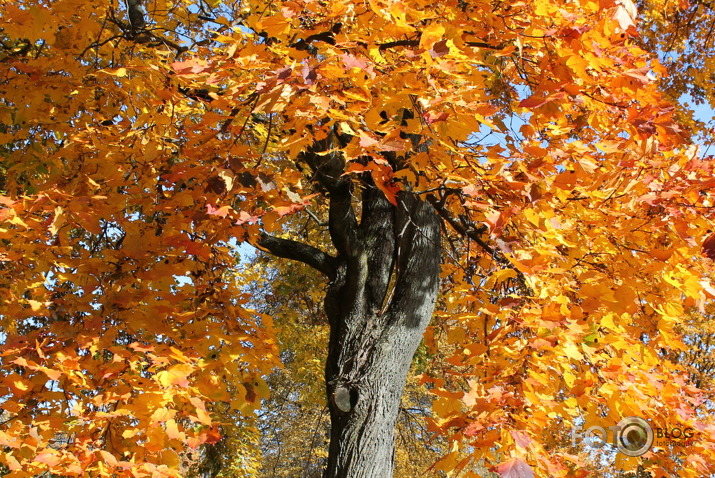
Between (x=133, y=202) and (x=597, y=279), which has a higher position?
(x=133, y=202)

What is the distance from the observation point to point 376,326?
3449 mm

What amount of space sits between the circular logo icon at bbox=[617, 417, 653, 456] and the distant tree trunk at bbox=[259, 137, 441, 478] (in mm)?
1264

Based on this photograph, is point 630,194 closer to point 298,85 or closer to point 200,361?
point 298,85

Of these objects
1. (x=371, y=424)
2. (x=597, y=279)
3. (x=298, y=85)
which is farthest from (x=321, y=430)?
(x=298, y=85)

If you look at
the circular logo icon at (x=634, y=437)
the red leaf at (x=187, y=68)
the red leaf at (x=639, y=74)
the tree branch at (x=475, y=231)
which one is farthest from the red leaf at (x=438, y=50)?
the circular logo icon at (x=634, y=437)

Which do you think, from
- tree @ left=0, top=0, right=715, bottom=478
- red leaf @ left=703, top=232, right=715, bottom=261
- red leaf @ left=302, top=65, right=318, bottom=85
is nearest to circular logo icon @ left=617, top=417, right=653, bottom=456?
tree @ left=0, top=0, right=715, bottom=478

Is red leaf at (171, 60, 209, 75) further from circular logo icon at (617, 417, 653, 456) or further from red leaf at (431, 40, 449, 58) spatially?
circular logo icon at (617, 417, 653, 456)

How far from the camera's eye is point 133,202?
3441 millimetres

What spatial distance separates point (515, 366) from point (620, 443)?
1.03 m

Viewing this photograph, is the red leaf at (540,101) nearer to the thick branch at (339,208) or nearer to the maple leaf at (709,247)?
the maple leaf at (709,247)

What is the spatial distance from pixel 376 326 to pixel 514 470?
1618 millimetres

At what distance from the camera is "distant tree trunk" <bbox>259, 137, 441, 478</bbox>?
3168 millimetres

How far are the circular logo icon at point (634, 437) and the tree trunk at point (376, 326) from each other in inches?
49.9

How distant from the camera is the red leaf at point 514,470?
1889 mm
